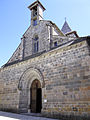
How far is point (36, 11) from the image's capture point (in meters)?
11.4

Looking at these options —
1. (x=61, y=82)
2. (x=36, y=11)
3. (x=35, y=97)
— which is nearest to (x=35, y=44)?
(x=36, y=11)

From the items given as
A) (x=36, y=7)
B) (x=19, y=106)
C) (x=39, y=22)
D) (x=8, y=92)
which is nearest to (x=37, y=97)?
(x=19, y=106)

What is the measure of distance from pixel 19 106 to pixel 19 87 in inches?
51.4

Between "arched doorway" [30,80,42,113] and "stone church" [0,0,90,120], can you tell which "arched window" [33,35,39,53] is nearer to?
"stone church" [0,0,90,120]

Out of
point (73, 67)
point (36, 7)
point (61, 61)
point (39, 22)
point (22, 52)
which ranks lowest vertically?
point (73, 67)

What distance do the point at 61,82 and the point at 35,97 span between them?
10.6ft

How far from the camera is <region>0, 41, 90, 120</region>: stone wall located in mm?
5449

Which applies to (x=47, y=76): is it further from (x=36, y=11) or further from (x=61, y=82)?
(x=36, y=11)

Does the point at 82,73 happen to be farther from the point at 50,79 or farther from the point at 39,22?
the point at 39,22

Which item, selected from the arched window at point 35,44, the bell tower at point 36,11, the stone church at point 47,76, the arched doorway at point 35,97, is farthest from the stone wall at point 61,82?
the bell tower at point 36,11

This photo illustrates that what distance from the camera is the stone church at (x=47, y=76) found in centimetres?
559

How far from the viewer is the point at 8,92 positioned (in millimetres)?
9406

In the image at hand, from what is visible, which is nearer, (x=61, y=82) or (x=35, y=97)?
(x=61, y=82)

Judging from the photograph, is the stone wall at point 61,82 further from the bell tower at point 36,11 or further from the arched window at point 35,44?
the bell tower at point 36,11
